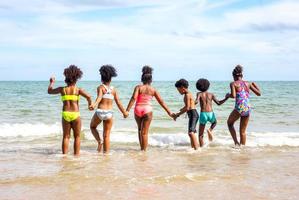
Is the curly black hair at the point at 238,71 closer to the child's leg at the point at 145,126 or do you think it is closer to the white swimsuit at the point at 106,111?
the child's leg at the point at 145,126

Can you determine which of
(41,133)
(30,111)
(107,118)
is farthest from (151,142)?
(30,111)

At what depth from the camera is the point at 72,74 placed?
7.89 meters

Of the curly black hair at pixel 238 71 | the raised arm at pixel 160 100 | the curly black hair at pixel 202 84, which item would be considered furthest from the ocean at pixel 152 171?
the curly black hair at pixel 238 71

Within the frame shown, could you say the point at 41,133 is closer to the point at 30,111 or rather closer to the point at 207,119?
the point at 207,119

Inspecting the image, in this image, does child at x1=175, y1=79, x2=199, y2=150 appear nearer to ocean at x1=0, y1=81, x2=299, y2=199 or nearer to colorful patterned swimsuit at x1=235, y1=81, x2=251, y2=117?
ocean at x1=0, y1=81, x2=299, y2=199

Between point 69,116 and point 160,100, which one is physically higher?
point 160,100

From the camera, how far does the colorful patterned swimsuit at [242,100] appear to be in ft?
30.4

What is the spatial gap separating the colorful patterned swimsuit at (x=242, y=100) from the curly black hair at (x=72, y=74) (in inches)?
144

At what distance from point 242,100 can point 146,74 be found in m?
2.32

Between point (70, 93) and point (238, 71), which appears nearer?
point (70, 93)

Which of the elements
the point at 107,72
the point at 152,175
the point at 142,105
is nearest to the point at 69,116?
the point at 107,72

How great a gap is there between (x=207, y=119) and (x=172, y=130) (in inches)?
192

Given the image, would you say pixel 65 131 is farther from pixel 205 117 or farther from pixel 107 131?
pixel 205 117

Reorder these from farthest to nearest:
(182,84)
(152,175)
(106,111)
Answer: (182,84), (106,111), (152,175)
